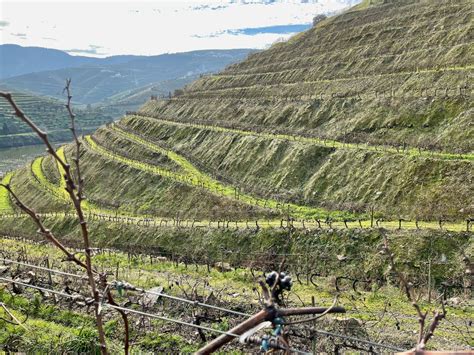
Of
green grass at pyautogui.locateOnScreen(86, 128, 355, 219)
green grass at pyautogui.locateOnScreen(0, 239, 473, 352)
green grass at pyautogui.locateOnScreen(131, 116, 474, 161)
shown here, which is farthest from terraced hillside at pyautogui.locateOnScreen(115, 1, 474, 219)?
green grass at pyautogui.locateOnScreen(0, 239, 473, 352)

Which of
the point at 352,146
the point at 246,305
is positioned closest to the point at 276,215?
the point at 352,146

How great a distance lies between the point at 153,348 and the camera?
973 cm

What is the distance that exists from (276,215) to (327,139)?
1347 centimetres

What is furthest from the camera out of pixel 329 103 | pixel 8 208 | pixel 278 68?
pixel 278 68

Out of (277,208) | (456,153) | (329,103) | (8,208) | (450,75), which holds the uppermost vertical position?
(450,75)

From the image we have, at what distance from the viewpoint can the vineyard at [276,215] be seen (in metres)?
7.84

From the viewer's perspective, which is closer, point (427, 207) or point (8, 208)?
point (427, 207)

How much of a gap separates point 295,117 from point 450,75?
17.9 m

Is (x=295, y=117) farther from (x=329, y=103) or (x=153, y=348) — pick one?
(x=153, y=348)

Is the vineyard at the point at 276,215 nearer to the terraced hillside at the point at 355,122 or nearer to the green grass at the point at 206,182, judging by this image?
the terraced hillside at the point at 355,122

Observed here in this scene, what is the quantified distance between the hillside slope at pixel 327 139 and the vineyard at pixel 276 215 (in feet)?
0.70

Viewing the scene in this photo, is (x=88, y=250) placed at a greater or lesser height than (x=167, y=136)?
greater

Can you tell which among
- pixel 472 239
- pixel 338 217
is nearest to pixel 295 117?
pixel 338 217

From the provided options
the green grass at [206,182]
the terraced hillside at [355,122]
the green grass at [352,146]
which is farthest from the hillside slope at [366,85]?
the green grass at [206,182]
